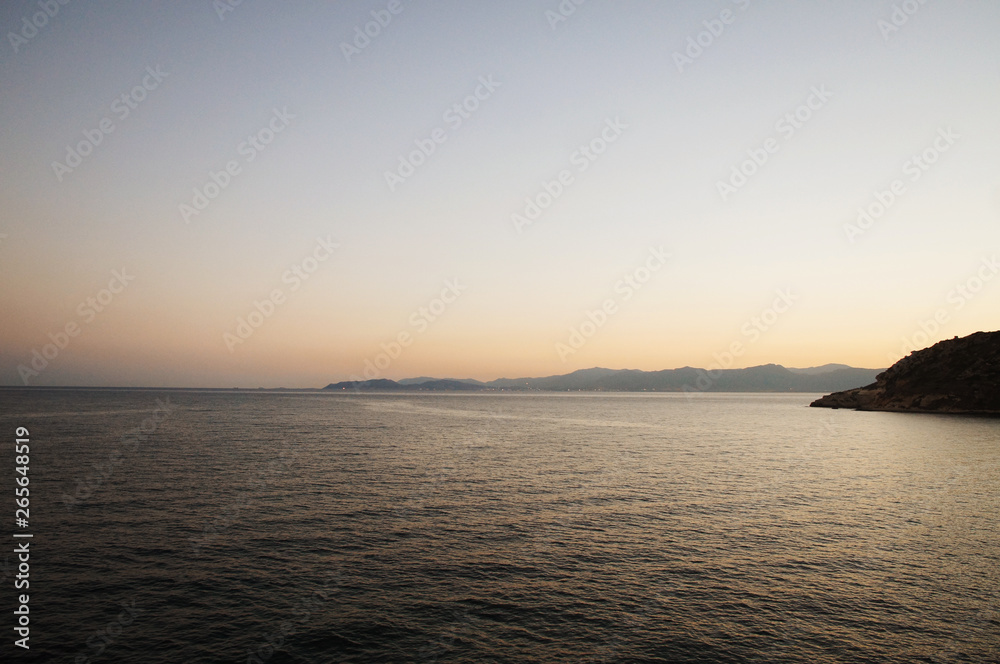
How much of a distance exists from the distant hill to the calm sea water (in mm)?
111712

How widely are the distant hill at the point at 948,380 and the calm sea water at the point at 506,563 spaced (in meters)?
112

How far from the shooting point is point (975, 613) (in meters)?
19.9

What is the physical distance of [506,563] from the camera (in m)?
25.2

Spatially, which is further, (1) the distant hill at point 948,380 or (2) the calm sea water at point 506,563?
(1) the distant hill at point 948,380

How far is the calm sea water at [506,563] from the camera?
701 inches

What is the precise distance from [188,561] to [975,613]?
33.9 m

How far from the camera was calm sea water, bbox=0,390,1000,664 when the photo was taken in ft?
58.4
